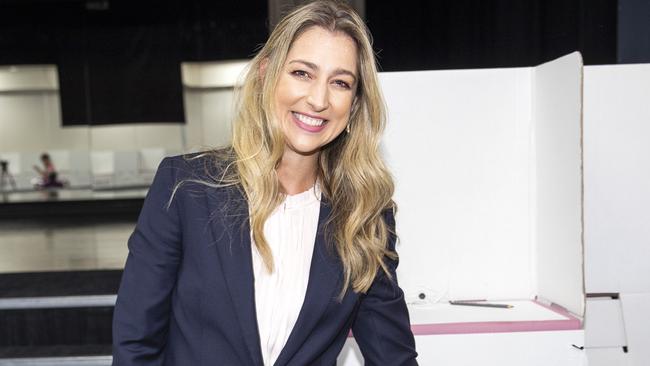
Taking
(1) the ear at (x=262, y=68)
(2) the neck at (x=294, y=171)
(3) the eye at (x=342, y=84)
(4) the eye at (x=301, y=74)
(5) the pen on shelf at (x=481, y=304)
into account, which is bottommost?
(5) the pen on shelf at (x=481, y=304)

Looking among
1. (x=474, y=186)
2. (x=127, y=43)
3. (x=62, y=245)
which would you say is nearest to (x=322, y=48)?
(x=474, y=186)

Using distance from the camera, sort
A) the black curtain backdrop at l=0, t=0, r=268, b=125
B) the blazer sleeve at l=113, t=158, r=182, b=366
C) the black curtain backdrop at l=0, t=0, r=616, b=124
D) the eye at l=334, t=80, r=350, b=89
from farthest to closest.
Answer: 1. the black curtain backdrop at l=0, t=0, r=268, b=125
2. the black curtain backdrop at l=0, t=0, r=616, b=124
3. the eye at l=334, t=80, r=350, b=89
4. the blazer sleeve at l=113, t=158, r=182, b=366

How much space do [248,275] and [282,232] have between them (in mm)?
155

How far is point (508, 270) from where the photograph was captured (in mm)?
2227

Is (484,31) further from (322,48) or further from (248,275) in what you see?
(248,275)

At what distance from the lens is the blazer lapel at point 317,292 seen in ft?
3.79

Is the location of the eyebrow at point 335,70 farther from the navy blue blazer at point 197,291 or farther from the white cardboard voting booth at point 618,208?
the white cardboard voting booth at point 618,208

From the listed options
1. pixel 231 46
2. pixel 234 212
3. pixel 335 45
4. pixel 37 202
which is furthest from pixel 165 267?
pixel 37 202

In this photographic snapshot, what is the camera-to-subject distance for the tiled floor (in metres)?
5.03

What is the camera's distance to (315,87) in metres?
1.19

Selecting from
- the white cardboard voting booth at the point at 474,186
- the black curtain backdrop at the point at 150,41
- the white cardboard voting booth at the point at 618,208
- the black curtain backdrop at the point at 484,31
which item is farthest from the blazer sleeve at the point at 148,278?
the black curtain backdrop at the point at 150,41

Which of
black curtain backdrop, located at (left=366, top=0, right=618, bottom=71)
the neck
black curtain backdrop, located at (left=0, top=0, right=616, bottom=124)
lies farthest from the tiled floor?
the neck

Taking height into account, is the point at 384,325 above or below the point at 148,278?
below

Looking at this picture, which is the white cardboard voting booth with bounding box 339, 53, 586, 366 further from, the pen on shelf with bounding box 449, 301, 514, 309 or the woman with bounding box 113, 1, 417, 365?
the woman with bounding box 113, 1, 417, 365
